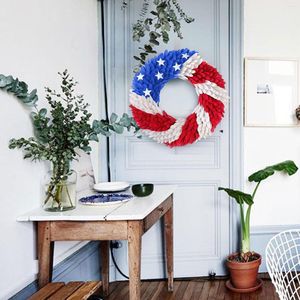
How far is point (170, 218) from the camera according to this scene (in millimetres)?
2756

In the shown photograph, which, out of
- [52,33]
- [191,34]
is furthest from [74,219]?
[191,34]

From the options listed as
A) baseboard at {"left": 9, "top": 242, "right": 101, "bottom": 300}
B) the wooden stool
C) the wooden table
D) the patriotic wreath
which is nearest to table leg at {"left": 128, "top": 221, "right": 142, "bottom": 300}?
the wooden table

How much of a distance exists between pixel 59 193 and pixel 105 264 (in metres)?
1.09

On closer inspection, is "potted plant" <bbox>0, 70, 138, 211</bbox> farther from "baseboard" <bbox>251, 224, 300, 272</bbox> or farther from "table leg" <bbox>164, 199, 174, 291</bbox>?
"baseboard" <bbox>251, 224, 300, 272</bbox>

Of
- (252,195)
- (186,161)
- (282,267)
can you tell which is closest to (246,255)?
(252,195)

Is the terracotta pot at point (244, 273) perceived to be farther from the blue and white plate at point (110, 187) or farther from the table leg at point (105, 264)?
the blue and white plate at point (110, 187)

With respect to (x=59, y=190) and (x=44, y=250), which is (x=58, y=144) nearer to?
(x=59, y=190)

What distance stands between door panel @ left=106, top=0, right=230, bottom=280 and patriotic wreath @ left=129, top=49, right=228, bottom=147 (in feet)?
0.61

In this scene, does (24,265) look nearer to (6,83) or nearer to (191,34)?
(6,83)

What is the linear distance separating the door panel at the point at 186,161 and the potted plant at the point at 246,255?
0.64 feet

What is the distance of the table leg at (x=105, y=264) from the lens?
270 cm

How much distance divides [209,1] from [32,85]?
5.93 ft

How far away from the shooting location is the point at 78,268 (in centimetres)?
243

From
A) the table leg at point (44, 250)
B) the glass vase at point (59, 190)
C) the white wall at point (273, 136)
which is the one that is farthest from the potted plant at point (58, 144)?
the white wall at point (273, 136)
